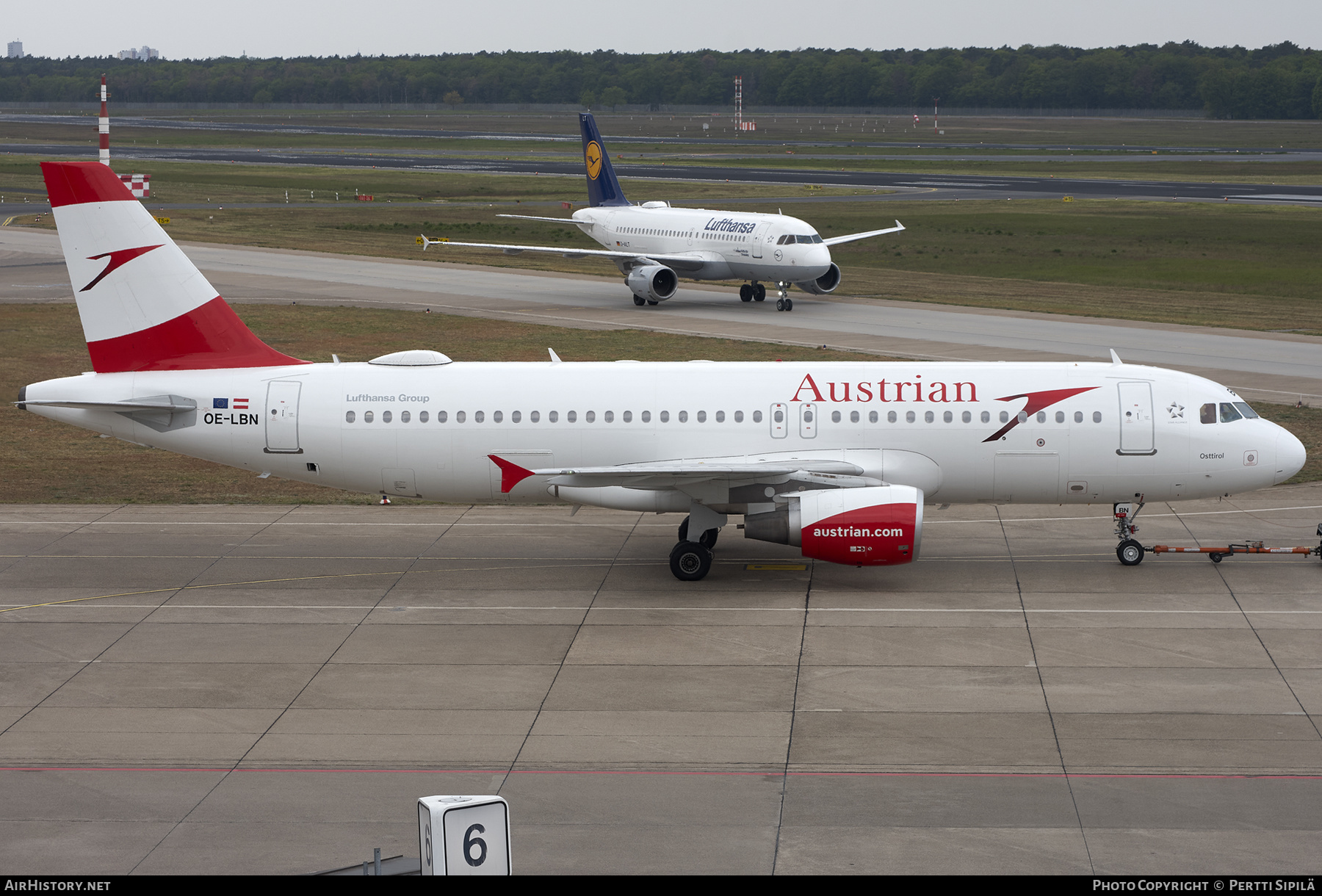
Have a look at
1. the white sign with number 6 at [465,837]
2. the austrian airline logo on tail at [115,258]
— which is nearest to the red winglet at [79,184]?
the austrian airline logo on tail at [115,258]

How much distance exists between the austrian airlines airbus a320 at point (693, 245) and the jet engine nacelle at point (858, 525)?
131ft

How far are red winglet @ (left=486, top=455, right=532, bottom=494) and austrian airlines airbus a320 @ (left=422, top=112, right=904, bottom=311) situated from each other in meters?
38.0

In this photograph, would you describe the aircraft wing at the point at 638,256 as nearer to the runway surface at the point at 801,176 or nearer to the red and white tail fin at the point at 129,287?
the red and white tail fin at the point at 129,287

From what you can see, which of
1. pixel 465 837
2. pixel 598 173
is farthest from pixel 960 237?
pixel 465 837

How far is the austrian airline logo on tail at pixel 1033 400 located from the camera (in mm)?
27531

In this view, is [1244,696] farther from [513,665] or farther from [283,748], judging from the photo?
[283,748]

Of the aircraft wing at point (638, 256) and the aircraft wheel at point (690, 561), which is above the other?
the aircraft wing at point (638, 256)

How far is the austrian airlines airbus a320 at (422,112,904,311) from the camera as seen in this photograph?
65438 millimetres

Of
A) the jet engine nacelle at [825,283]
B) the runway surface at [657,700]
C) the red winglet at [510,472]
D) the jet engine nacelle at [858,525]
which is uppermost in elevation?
the jet engine nacelle at [825,283]

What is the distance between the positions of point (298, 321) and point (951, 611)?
138 feet

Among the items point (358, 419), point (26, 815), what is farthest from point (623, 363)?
point (26, 815)

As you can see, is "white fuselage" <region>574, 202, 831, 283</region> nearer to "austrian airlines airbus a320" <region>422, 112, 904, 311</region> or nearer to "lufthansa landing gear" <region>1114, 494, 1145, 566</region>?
"austrian airlines airbus a320" <region>422, 112, 904, 311</region>

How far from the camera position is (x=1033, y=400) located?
27.7m

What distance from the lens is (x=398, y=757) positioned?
62.5 feet
